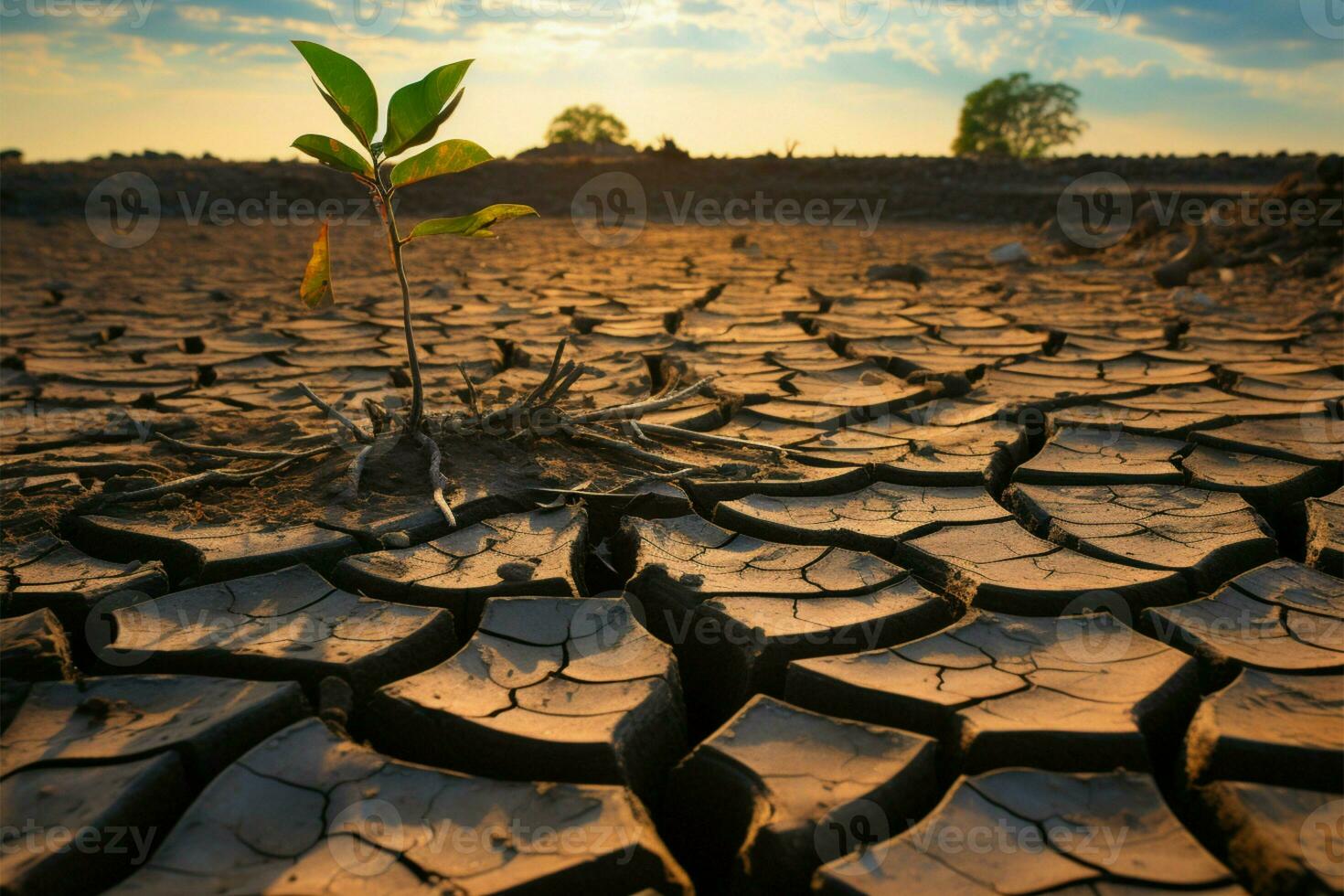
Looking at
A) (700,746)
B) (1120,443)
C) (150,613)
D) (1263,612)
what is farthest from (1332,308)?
(150,613)

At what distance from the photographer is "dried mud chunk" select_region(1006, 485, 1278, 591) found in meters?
1.88

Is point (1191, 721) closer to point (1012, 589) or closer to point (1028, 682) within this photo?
point (1028, 682)

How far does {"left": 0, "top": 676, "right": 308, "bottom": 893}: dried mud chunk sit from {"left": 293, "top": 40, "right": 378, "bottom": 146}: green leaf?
3.61ft

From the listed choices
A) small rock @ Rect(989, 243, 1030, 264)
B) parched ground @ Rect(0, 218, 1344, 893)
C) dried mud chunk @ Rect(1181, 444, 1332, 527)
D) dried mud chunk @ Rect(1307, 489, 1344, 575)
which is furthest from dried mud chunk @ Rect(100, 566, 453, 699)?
small rock @ Rect(989, 243, 1030, 264)

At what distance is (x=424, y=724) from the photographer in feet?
4.52

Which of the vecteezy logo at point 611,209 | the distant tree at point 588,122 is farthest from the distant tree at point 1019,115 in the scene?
the vecteezy logo at point 611,209

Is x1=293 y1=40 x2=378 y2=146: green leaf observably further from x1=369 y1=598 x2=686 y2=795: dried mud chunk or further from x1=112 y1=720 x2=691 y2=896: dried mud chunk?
x1=112 y1=720 x2=691 y2=896: dried mud chunk

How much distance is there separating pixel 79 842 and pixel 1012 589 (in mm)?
1458

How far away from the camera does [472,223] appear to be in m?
1.95

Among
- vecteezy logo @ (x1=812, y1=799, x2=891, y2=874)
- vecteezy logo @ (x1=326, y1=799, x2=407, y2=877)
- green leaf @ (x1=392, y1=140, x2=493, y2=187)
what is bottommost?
vecteezy logo @ (x1=812, y1=799, x2=891, y2=874)

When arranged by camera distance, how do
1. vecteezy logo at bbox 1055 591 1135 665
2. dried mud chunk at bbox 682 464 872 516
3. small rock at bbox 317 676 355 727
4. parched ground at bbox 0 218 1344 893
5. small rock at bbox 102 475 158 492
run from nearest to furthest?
parched ground at bbox 0 218 1344 893
small rock at bbox 317 676 355 727
vecteezy logo at bbox 1055 591 1135 665
small rock at bbox 102 475 158 492
dried mud chunk at bbox 682 464 872 516

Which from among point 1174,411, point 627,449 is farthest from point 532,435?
point 1174,411

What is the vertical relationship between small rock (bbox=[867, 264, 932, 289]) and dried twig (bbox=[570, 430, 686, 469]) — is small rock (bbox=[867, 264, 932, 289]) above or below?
above

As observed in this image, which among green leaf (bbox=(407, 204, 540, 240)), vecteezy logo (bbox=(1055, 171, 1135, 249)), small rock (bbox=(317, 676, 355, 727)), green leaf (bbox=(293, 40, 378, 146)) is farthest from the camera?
vecteezy logo (bbox=(1055, 171, 1135, 249))
